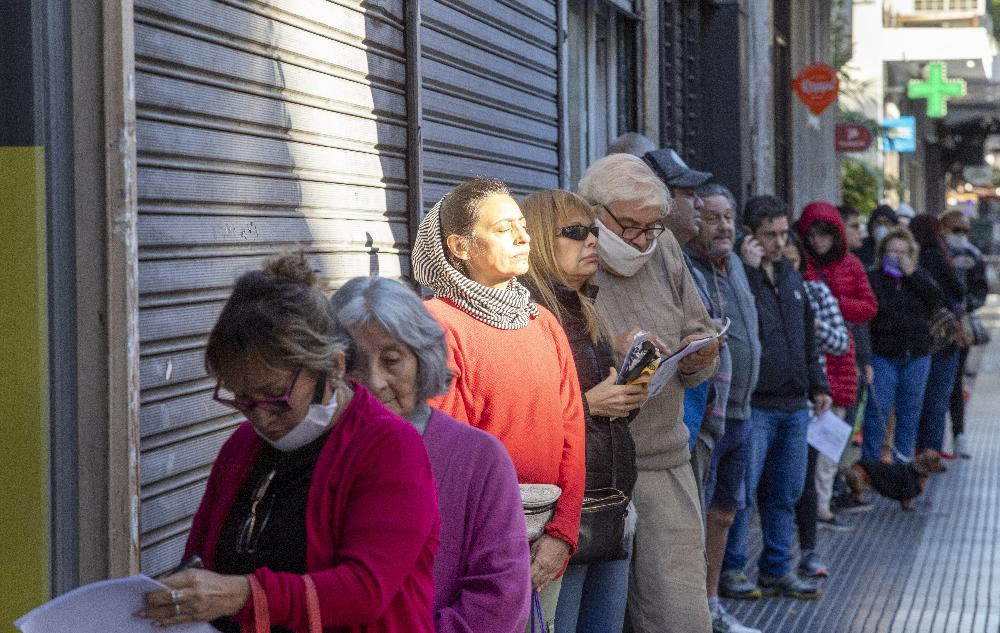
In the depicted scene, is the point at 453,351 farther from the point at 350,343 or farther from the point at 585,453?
the point at 350,343

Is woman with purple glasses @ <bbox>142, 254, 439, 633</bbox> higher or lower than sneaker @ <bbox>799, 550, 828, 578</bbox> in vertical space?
higher

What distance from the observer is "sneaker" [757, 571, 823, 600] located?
25.1ft

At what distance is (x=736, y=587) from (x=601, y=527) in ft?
11.2

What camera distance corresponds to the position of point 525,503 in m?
3.70

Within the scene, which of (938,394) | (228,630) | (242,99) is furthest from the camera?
(938,394)

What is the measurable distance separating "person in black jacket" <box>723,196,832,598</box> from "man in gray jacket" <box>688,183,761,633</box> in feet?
1.17

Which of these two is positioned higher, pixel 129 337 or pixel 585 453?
pixel 129 337

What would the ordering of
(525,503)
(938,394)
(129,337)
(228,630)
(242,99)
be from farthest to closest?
(938,394) → (242,99) → (525,503) → (129,337) → (228,630)

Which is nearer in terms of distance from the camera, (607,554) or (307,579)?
(307,579)

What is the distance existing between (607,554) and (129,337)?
5.21 feet

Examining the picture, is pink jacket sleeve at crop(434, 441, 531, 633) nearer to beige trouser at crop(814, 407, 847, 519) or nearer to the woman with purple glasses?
the woman with purple glasses

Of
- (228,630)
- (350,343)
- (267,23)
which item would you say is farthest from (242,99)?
(228,630)

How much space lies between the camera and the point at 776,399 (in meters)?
7.38

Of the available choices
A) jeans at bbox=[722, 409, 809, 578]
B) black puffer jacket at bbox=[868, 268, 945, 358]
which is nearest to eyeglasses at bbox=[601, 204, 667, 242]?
jeans at bbox=[722, 409, 809, 578]
